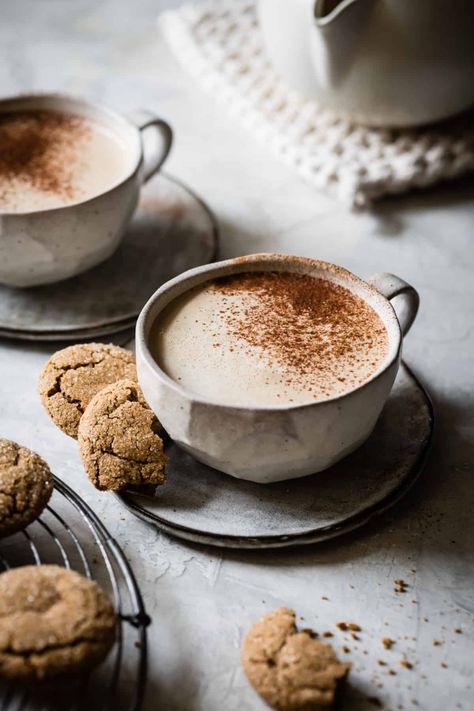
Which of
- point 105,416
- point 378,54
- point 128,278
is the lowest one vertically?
point 128,278

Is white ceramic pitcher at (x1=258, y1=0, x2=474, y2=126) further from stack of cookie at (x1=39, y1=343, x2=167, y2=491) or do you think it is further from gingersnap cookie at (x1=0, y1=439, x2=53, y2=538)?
gingersnap cookie at (x1=0, y1=439, x2=53, y2=538)

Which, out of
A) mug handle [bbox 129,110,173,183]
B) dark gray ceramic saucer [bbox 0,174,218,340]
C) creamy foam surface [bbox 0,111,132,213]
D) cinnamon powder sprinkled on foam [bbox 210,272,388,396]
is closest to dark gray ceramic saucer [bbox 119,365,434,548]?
cinnamon powder sprinkled on foam [bbox 210,272,388,396]

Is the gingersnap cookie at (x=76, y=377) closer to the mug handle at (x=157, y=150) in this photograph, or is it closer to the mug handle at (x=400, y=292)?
the mug handle at (x=400, y=292)

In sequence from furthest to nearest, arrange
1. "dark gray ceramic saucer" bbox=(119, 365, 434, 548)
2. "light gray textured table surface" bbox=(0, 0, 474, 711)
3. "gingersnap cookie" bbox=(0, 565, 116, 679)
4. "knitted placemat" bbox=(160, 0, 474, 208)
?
"knitted placemat" bbox=(160, 0, 474, 208)
"dark gray ceramic saucer" bbox=(119, 365, 434, 548)
"light gray textured table surface" bbox=(0, 0, 474, 711)
"gingersnap cookie" bbox=(0, 565, 116, 679)

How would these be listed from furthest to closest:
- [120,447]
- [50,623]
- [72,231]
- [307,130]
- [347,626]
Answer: [307,130] → [72,231] → [120,447] → [347,626] → [50,623]

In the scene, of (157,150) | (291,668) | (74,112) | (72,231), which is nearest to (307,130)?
(157,150)

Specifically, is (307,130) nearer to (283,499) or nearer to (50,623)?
(283,499)

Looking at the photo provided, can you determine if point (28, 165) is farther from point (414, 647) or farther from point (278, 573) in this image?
point (414, 647)

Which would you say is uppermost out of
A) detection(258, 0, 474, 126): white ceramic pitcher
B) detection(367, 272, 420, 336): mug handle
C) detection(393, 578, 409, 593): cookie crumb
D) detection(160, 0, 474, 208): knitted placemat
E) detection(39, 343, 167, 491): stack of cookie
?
detection(258, 0, 474, 126): white ceramic pitcher
